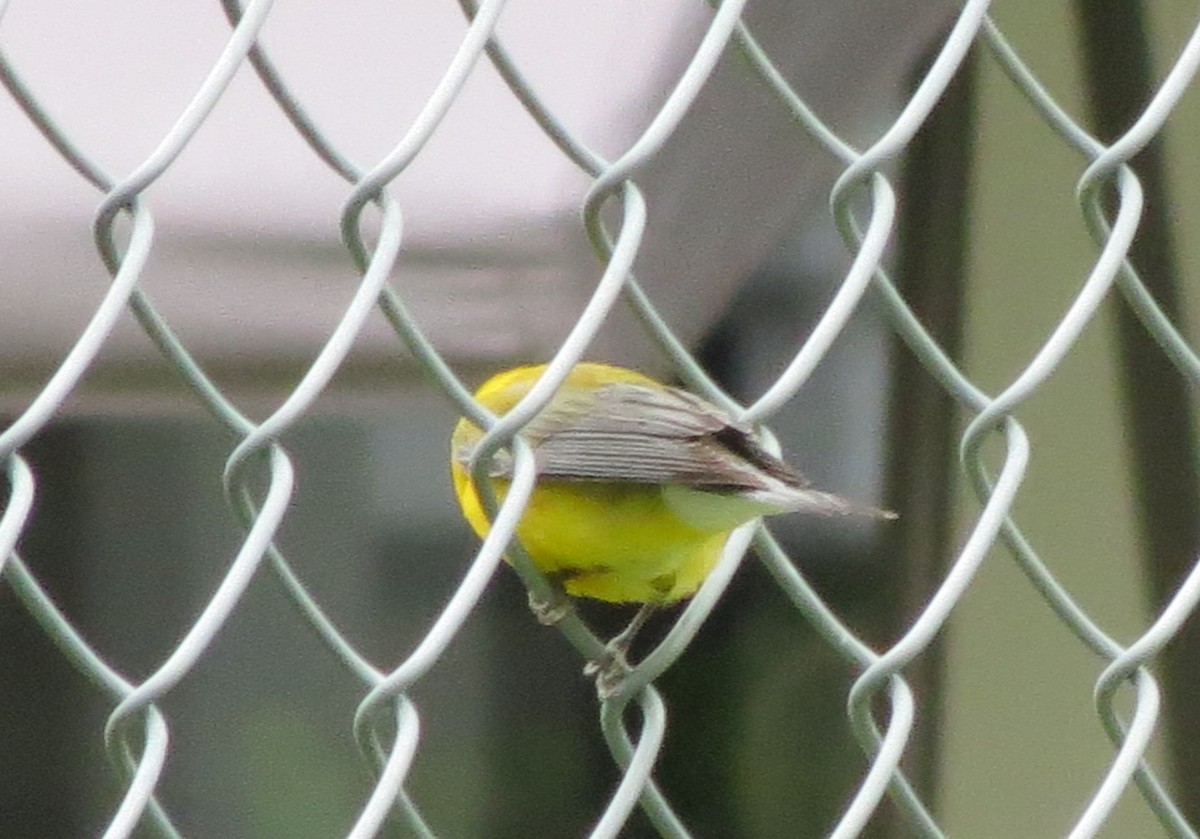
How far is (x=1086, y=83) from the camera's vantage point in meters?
2.94

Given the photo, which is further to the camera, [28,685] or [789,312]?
[789,312]

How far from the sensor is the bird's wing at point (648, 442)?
1.35 metres

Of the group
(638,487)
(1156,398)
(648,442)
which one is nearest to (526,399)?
(648,442)

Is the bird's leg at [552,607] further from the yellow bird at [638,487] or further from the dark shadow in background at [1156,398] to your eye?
the dark shadow in background at [1156,398]

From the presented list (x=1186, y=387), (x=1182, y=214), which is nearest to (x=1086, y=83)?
(x=1182, y=214)

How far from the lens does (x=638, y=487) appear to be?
160cm

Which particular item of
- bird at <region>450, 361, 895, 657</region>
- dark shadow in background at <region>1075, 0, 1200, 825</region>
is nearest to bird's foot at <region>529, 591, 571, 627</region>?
bird at <region>450, 361, 895, 657</region>

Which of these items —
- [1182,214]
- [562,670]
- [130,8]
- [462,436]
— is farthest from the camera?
[562,670]

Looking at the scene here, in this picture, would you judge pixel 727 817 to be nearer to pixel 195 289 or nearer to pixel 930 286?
pixel 930 286

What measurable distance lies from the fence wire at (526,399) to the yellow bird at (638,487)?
59mm

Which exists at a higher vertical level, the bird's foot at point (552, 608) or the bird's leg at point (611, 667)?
the bird's foot at point (552, 608)

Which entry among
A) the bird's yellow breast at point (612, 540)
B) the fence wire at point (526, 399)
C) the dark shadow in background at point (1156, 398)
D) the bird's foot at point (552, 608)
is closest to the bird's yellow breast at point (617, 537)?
the bird's yellow breast at point (612, 540)

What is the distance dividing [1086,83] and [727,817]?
1.53 metres

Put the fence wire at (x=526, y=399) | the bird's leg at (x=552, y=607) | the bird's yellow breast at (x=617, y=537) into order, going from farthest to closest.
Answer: the bird's yellow breast at (x=617, y=537) < the bird's leg at (x=552, y=607) < the fence wire at (x=526, y=399)
